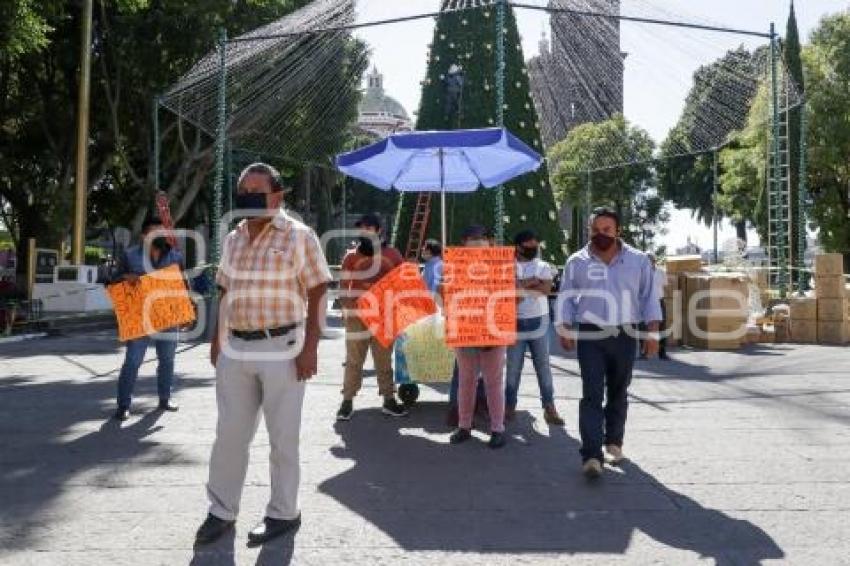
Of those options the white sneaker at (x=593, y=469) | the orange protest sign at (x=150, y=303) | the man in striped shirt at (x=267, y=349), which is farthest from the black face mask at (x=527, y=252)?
the man in striped shirt at (x=267, y=349)

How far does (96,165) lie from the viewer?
29531mm

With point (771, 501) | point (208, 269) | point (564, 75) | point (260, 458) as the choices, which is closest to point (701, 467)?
point (771, 501)

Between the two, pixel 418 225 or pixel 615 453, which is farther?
pixel 418 225

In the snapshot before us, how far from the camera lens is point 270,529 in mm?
4270

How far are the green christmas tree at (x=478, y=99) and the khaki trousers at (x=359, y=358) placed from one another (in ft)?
34.4

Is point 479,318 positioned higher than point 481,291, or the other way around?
point 481,291

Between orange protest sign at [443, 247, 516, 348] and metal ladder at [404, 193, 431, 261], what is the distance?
11483mm

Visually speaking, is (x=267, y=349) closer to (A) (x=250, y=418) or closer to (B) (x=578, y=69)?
(A) (x=250, y=418)

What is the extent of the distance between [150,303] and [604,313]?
390 centimetres

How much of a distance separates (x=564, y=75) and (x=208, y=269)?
9710 mm

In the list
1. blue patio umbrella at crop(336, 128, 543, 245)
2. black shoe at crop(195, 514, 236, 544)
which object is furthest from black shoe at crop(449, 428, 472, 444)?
black shoe at crop(195, 514, 236, 544)

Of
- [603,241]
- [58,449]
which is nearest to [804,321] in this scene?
[603,241]

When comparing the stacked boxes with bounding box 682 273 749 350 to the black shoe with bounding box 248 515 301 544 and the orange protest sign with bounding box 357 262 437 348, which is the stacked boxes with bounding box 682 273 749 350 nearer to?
the orange protest sign with bounding box 357 262 437 348

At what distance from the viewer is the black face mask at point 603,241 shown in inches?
222
